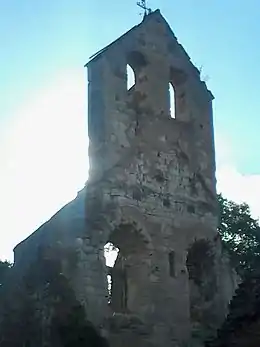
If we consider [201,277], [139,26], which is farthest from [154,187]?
[139,26]

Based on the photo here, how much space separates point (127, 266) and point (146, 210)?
1.33m

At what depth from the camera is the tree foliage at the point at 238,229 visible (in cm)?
2295

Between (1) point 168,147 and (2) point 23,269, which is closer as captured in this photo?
(2) point 23,269

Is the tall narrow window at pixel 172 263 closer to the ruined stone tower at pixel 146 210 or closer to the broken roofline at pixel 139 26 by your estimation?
the ruined stone tower at pixel 146 210

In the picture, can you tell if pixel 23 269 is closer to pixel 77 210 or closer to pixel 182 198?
pixel 77 210

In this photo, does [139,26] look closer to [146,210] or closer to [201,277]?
[146,210]

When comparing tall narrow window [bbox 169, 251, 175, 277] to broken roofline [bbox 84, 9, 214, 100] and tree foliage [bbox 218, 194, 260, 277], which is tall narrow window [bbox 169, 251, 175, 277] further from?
tree foliage [bbox 218, 194, 260, 277]

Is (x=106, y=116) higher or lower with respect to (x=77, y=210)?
higher

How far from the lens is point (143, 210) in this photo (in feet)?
51.7

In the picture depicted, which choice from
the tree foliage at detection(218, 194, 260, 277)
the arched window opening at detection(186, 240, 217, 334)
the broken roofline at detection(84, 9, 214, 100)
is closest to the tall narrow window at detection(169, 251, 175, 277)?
the arched window opening at detection(186, 240, 217, 334)

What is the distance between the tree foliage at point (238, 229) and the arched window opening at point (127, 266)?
7.29 m

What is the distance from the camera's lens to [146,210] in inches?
622

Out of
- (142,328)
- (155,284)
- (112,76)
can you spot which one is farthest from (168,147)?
(142,328)

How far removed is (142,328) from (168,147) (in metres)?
4.42
